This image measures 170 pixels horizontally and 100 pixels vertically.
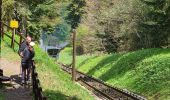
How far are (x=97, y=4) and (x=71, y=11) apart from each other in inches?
1477

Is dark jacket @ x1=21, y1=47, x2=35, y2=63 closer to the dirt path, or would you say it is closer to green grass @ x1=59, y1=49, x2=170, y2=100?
the dirt path

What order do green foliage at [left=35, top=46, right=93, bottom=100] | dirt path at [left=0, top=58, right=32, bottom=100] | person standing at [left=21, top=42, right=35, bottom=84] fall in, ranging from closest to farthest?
1. dirt path at [left=0, top=58, right=32, bottom=100]
2. person standing at [left=21, top=42, right=35, bottom=84]
3. green foliage at [left=35, top=46, right=93, bottom=100]

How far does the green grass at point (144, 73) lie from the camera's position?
2383 centimetres

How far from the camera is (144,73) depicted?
27.8 metres

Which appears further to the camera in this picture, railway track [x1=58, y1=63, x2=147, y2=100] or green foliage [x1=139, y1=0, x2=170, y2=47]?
green foliage [x1=139, y1=0, x2=170, y2=47]

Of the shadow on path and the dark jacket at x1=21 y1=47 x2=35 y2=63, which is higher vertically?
the dark jacket at x1=21 y1=47 x2=35 y2=63

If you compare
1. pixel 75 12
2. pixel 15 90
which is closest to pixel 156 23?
pixel 15 90

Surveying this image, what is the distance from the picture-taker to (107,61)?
40656mm

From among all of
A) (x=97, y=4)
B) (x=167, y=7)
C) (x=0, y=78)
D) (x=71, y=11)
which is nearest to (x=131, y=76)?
(x=167, y=7)

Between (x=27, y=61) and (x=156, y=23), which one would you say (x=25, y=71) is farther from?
(x=156, y=23)

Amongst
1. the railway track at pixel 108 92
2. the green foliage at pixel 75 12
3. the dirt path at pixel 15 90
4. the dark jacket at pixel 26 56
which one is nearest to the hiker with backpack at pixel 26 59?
the dark jacket at pixel 26 56

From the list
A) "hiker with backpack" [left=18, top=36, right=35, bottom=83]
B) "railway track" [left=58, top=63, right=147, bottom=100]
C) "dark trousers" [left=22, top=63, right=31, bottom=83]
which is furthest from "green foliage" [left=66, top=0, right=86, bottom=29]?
"dark trousers" [left=22, top=63, right=31, bottom=83]

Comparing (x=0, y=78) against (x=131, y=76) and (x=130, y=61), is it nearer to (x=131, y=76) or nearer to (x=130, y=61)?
(x=131, y=76)

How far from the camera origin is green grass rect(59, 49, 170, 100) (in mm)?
23825
